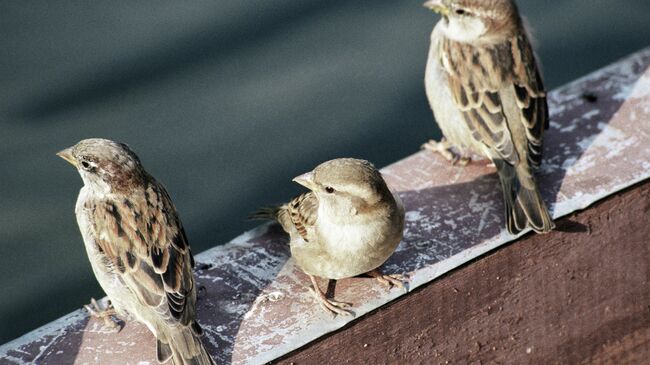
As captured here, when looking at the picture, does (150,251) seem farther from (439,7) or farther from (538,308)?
(439,7)

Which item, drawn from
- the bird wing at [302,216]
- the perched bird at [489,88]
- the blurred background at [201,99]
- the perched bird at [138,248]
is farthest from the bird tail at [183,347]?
the blurred background at [201,99]

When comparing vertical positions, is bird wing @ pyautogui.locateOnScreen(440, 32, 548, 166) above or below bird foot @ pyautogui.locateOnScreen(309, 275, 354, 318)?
above

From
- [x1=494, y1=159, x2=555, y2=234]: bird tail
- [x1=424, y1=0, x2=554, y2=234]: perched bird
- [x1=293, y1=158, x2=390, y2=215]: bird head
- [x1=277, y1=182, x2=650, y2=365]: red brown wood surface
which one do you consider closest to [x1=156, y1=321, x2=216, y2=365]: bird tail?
[x1=277, y1=182, x2=650, y2=365]: red brown wood surface

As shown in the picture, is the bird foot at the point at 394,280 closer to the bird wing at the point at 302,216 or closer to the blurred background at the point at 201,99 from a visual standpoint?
the bird wing at the point at 302,216

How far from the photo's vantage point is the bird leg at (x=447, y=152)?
5.12 m

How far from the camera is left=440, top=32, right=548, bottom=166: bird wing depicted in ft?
16.2

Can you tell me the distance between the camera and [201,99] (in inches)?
313

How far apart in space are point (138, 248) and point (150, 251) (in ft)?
0.18

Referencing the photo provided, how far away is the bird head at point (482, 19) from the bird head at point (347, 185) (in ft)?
4.80

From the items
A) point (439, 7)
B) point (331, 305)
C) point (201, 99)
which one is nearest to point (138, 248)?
point (331, 305)

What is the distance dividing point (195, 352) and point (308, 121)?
14.0 feet

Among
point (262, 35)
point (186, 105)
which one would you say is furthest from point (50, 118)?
point (262, 35)

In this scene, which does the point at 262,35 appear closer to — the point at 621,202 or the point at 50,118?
the point at 50,118

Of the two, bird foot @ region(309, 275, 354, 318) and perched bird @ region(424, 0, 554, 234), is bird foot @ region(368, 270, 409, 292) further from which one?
perched bird @ region(424, 0, 554, 234)
